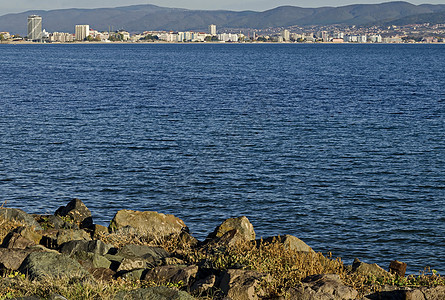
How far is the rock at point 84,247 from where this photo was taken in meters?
14.7

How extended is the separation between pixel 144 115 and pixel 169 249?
3877 centimetres

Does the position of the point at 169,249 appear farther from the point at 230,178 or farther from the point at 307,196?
the point at 230,178

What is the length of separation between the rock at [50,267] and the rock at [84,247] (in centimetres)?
188

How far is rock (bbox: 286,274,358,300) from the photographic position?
1176 cm

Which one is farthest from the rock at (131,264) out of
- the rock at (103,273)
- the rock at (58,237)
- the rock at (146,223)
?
the rock at (146,223)

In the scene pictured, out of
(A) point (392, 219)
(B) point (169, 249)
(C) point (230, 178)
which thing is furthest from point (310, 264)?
(C) point (230, 178)

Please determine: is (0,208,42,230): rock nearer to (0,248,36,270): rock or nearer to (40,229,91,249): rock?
(40,229,91,249): rock

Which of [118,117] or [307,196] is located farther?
[118,117]

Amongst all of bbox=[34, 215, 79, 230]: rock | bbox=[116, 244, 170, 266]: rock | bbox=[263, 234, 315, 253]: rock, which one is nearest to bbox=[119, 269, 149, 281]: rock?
bbox=[116, 244, 170, 266]: rock

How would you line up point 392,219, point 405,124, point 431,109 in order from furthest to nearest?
1. point 431,109
2. point 405,124
3. point 392,219

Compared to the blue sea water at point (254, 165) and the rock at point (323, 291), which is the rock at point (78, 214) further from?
the rock at point (323, 291)

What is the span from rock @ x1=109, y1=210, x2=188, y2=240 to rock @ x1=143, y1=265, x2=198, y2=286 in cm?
520

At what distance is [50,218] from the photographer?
1967 centimetres

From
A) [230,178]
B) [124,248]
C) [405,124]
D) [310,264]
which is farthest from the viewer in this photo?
[405,124]
